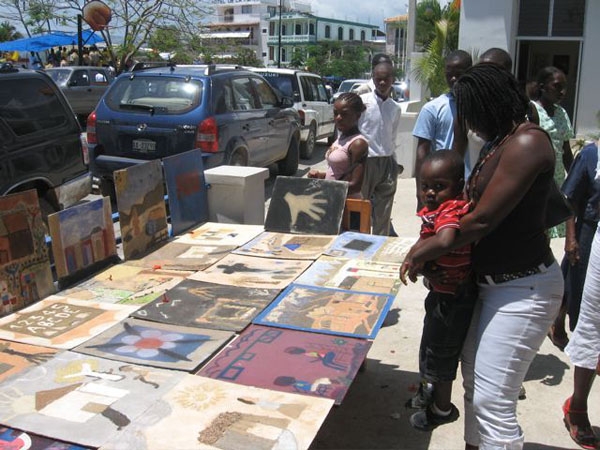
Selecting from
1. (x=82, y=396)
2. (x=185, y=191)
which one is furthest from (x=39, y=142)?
(x=82, y=396)

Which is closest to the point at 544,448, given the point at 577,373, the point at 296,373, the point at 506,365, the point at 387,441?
the point at 577,373

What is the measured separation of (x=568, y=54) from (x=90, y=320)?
14.1m

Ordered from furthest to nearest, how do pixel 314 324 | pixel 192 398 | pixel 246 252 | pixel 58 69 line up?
pixel 58 69
pixel 246 252
pixel 314 324
pixel 192 398

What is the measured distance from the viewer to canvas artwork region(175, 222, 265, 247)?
5.03 metres

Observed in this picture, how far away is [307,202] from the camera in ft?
16.9

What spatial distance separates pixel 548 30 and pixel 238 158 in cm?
811

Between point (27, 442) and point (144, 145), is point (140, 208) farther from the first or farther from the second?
point (144, 145)

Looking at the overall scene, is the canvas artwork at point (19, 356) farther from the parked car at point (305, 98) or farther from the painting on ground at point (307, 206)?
the parked car at point (305, 98)

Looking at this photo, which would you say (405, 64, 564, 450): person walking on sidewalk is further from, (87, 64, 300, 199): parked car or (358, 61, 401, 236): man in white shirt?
(87, 64, 300, 199): parked car

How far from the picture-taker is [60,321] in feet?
11.8

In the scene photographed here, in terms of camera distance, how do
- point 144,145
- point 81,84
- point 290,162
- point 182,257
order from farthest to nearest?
point 81,84, point 290,162, point 144,145, point 182,257

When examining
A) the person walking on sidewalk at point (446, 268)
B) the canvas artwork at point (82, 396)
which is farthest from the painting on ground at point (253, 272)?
the person walking on sidewalk at point (446, 268)

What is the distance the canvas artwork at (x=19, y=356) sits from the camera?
303 centimetres

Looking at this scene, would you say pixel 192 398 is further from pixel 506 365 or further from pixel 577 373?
pixel 577 373
